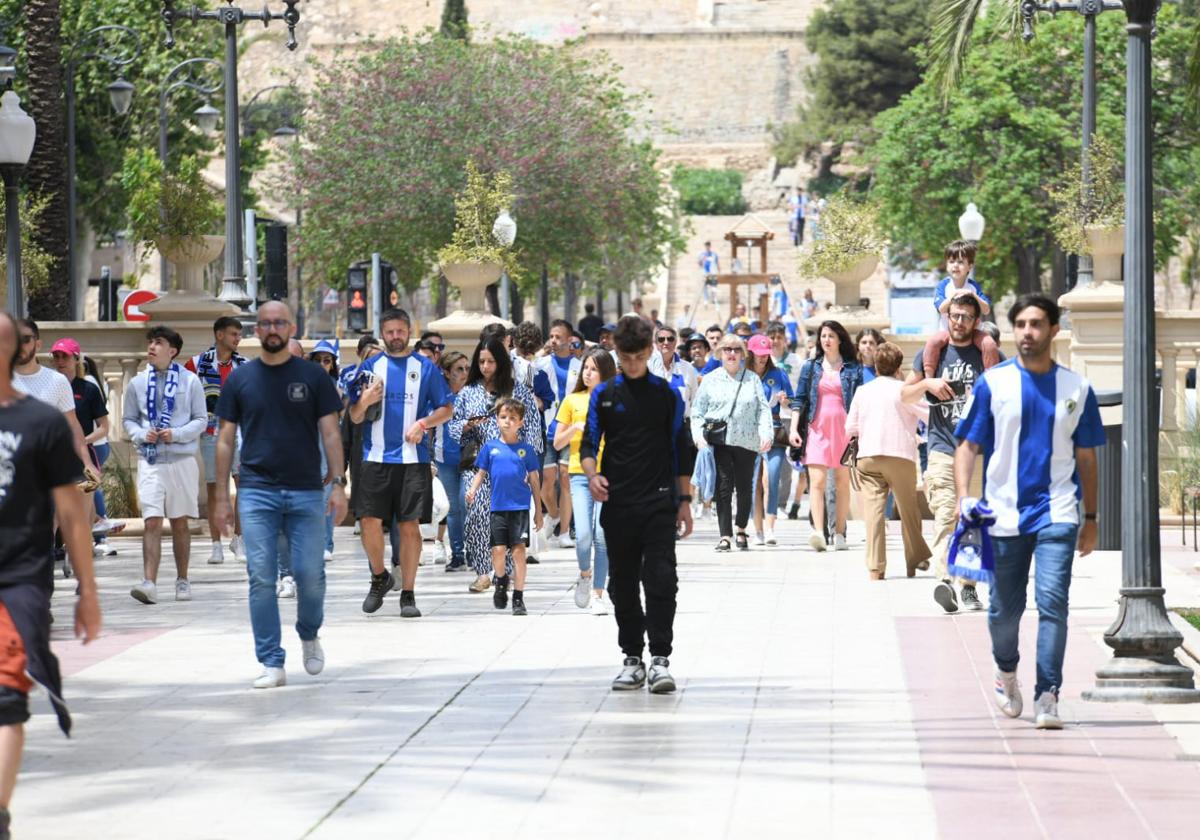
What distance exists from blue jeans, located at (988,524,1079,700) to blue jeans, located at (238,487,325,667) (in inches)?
128

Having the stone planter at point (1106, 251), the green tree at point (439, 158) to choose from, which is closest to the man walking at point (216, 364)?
the stone planter at point (1106, 251)

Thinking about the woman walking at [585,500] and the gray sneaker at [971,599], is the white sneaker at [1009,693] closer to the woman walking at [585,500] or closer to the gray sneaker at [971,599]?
the woman walking at [585,500]

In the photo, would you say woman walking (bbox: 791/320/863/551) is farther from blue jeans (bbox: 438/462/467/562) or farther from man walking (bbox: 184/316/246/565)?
man walking (bbox: 184/316/246/565)

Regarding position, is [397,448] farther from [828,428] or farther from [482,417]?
[828,428]

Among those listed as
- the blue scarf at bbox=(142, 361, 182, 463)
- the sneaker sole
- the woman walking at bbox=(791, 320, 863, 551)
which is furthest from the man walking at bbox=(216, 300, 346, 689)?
the woman walking at bbox=(791, 320, 863, 551)

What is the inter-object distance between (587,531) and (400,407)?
1375 millimetres

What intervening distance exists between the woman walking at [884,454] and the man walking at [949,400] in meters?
1.13

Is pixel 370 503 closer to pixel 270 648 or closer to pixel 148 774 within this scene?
pixel 270 648

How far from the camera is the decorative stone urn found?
76.1ft

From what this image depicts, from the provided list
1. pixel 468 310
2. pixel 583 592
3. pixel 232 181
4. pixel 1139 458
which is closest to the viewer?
pixel 1139 458

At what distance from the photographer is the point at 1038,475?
9164 millimetres

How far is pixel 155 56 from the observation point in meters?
48.9

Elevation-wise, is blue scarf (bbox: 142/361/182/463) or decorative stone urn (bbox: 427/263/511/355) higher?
decorative stone urn (bbox: 427/263/511/355)

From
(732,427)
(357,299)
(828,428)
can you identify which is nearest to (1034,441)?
(828,428)
